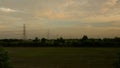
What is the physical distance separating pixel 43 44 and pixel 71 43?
737cm

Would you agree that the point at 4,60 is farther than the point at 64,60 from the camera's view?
No

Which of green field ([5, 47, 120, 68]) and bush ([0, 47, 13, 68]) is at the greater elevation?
bush ([0, 47, 13, 68])

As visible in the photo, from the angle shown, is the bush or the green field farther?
the green field

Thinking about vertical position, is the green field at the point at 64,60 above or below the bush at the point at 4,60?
below

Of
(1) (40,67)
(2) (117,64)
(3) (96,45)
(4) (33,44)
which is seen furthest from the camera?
(4) (33,44)

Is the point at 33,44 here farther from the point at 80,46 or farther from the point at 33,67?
the point at 33,67

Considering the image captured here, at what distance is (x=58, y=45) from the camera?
77500 mm

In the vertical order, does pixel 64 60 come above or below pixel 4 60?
below

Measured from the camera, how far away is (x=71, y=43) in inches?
2965

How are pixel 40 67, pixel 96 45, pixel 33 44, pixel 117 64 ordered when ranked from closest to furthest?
pixel 117 64 < pixel 40 67 < pixel 96 45 < pixel 33 44

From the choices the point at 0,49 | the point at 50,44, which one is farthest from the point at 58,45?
the point at 0,49

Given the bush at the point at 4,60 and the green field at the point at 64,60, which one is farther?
the green field at the point at 64,60

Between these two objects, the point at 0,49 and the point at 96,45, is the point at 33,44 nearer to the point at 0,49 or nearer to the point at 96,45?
the point at 96,45

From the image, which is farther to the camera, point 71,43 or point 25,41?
point 25,41
